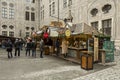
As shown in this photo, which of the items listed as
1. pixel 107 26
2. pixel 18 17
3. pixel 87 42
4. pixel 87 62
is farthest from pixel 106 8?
pixel 18 17

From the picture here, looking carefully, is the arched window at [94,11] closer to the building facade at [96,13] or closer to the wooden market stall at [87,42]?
the building facade at [96,13]

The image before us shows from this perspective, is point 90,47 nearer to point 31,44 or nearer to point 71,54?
point 71,54

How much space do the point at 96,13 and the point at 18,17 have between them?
21.6 meters

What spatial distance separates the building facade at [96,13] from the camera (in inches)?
715

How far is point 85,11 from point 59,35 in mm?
8484

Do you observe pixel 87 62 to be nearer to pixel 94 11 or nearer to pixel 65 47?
pixel 65 47

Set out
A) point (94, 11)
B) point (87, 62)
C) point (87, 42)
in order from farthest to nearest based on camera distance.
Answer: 1. point (94, 11)
2. point (87, 42)
3. point (87, 62)

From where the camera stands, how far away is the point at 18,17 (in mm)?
37719

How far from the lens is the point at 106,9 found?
766 inches

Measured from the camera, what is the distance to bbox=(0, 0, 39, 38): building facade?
119ft

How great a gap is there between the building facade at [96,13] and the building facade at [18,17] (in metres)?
10.3

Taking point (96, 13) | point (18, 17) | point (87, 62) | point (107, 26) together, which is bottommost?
point (87, 62)

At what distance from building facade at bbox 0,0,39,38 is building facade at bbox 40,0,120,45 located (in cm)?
1030

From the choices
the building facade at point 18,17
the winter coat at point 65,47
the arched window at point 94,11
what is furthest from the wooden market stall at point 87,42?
the building facade at point 18,17
